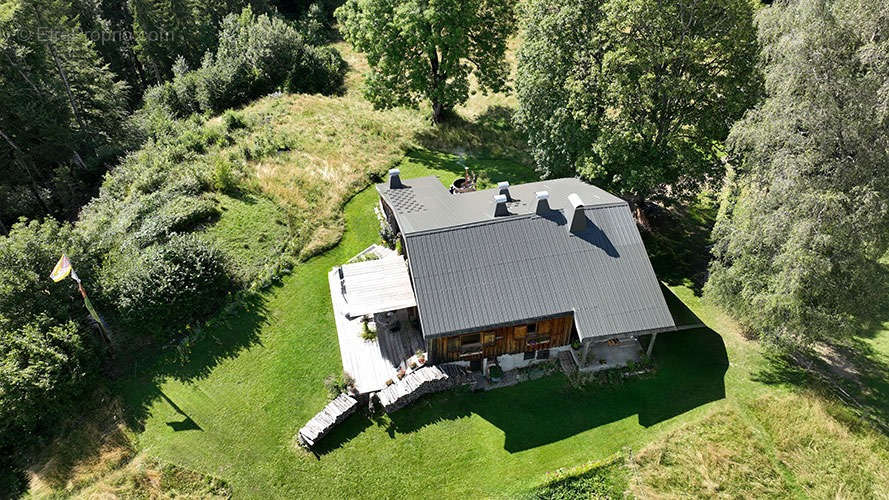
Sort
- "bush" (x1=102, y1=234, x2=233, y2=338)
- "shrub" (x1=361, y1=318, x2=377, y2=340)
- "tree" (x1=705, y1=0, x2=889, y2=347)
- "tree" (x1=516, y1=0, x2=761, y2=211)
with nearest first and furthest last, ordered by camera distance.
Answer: "tree" (x1=705, y1=0, x2=889, y2=347)
"bush" (x1=102, y1=234, x2=233, y2=338)
"shrub" (x1=361, y1=318, x2=377, y2=340)
"tree" (x1=516, y1=0, x2=761, y2=211)

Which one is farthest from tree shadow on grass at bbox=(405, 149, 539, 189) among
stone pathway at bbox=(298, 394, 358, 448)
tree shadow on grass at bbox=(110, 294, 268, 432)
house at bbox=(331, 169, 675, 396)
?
stone pathway at bbox=(298, 394, 358, 448)

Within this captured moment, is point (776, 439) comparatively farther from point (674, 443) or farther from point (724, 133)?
point (724, 133)

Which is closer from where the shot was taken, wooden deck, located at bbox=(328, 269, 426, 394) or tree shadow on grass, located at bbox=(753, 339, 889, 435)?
tree shadow on grass, located at bbox=(753, 339, 889, 435)

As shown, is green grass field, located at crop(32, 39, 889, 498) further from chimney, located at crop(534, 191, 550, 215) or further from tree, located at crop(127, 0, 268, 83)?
tree, located at crop(127, 0, 268, 83)

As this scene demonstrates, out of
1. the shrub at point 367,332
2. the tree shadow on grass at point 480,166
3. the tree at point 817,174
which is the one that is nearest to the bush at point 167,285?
the shrub at point 367,332

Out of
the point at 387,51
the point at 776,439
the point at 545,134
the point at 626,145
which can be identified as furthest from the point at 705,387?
the point at 387,51

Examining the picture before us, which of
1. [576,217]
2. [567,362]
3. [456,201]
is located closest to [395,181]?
[456,201]

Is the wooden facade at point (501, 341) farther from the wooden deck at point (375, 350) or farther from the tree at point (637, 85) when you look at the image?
the tree at point (637, 85)
